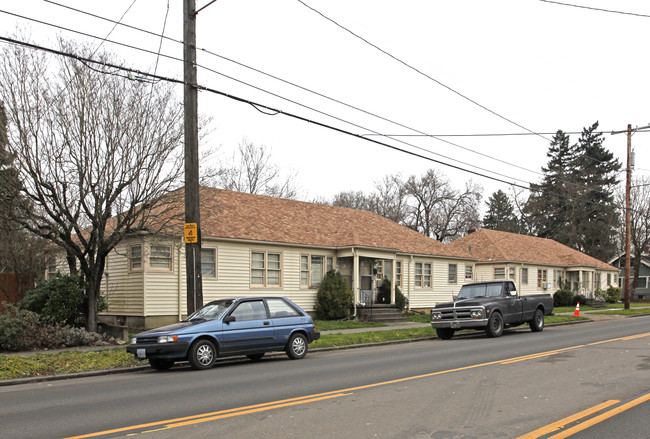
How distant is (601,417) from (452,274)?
27748 mm

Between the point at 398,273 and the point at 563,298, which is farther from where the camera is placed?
the point at 563,298

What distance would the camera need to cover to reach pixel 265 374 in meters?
11.5

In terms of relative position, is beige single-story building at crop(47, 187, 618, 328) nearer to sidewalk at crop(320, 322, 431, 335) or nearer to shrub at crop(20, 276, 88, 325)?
→ sidewalk at crop(320, 322, 431, 335)

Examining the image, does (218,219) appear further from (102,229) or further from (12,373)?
(12,373)

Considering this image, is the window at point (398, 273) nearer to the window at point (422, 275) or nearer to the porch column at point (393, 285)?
the window at point (422, 275)

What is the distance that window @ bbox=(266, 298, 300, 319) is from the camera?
14.0m

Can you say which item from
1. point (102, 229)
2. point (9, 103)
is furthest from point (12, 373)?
point (9, 103)

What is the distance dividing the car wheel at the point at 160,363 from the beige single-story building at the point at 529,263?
28427mm

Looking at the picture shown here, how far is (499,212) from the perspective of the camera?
8300 cm

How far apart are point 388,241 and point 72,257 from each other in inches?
624

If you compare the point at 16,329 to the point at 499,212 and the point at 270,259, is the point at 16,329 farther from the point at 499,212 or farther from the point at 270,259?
the point at 499,212

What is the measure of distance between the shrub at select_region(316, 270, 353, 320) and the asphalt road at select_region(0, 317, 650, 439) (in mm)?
12210

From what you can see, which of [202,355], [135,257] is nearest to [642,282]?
[135,257]

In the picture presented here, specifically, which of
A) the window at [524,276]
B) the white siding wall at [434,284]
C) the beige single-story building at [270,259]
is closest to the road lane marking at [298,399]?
the beige single-story building at [270,259]
